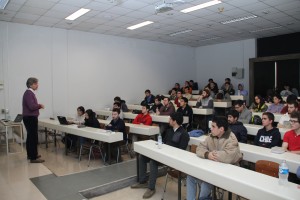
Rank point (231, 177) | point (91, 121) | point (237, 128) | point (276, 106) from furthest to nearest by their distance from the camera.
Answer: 1. point (276, 106)
2. point (91, 121)
3. point (237, 128)
4. point (231, 177)

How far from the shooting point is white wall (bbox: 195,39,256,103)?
34.2 feet

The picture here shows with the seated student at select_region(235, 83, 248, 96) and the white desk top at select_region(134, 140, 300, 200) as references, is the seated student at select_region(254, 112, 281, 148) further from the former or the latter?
the seated student at select_region(235, 83, 248, 96)

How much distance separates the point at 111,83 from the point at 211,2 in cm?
476

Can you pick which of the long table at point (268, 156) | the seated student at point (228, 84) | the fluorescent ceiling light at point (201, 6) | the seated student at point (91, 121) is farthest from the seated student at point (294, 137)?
the seated student at point (228, 84)

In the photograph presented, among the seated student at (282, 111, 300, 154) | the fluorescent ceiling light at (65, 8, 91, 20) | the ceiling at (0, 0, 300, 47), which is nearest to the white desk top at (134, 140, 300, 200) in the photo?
the seated student at (282, 111, 300, 154)

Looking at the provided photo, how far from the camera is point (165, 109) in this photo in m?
6.91

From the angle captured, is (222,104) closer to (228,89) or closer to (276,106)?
(276,106)

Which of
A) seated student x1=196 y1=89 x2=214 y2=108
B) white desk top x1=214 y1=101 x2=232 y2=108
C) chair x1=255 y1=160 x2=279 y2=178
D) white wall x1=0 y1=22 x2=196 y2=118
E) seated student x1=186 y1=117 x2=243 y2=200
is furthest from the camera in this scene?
white desk top x1=214 y1=101 x2=232 y2=108

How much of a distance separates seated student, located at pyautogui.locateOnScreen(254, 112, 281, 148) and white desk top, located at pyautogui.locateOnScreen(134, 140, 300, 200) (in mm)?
1314

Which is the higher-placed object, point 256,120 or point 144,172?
point 256,120

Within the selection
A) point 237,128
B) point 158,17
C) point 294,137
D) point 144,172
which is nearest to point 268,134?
point 294,137

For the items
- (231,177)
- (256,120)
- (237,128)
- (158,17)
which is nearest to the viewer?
(231,177)

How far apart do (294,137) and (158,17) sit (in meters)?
4.73

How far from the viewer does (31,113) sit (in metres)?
4.87
